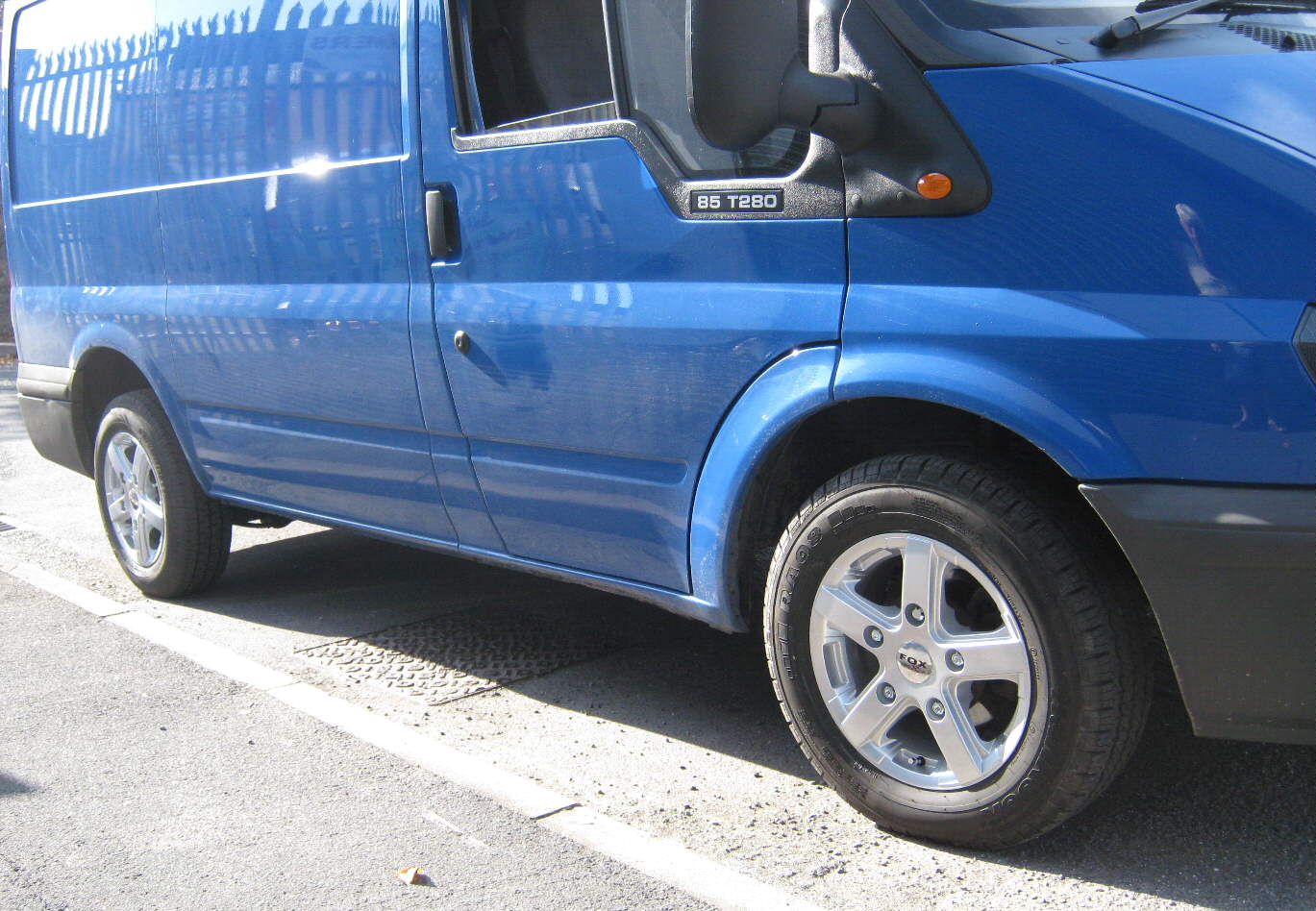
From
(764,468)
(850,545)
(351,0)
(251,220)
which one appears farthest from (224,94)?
(850,545)

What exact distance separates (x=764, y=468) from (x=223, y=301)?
6.77 feet

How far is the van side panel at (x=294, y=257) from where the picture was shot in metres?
3.64

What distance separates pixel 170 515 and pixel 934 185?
10.7ft

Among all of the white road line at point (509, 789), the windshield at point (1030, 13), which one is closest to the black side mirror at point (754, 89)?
the windshield at point (1030, 13)

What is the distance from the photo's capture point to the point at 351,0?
12.0ft

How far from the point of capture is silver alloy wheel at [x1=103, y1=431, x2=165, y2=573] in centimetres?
493

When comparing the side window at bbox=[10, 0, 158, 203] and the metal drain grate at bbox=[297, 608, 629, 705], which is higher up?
the side window at bbox=[10, 0, 158, 203]

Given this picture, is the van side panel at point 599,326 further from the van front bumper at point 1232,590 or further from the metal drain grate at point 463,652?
the van front bumper at point 1232,590

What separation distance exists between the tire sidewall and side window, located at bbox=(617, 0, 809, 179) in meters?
0.73

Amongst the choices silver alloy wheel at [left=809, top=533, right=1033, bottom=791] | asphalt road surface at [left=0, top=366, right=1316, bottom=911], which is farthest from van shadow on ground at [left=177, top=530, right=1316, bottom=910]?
silver alloy wheel at [left=809, top=533, right=1033, bottom=791]

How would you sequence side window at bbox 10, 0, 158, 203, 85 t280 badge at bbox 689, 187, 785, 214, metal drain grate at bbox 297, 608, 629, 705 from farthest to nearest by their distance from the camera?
side window at bbox 10, 0, 158, 203, metal drain grate at bbox 297, 608, 629, 705, 85 t280 badge at bbox 689, 187, 785, 214

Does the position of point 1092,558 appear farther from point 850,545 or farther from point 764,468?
point 764,468

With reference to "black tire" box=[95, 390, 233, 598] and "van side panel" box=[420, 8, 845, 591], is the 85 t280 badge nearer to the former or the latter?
"van side panel" box=[420, 8, 845, 591]

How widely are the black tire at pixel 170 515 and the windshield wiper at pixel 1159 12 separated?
3474 millimetres
